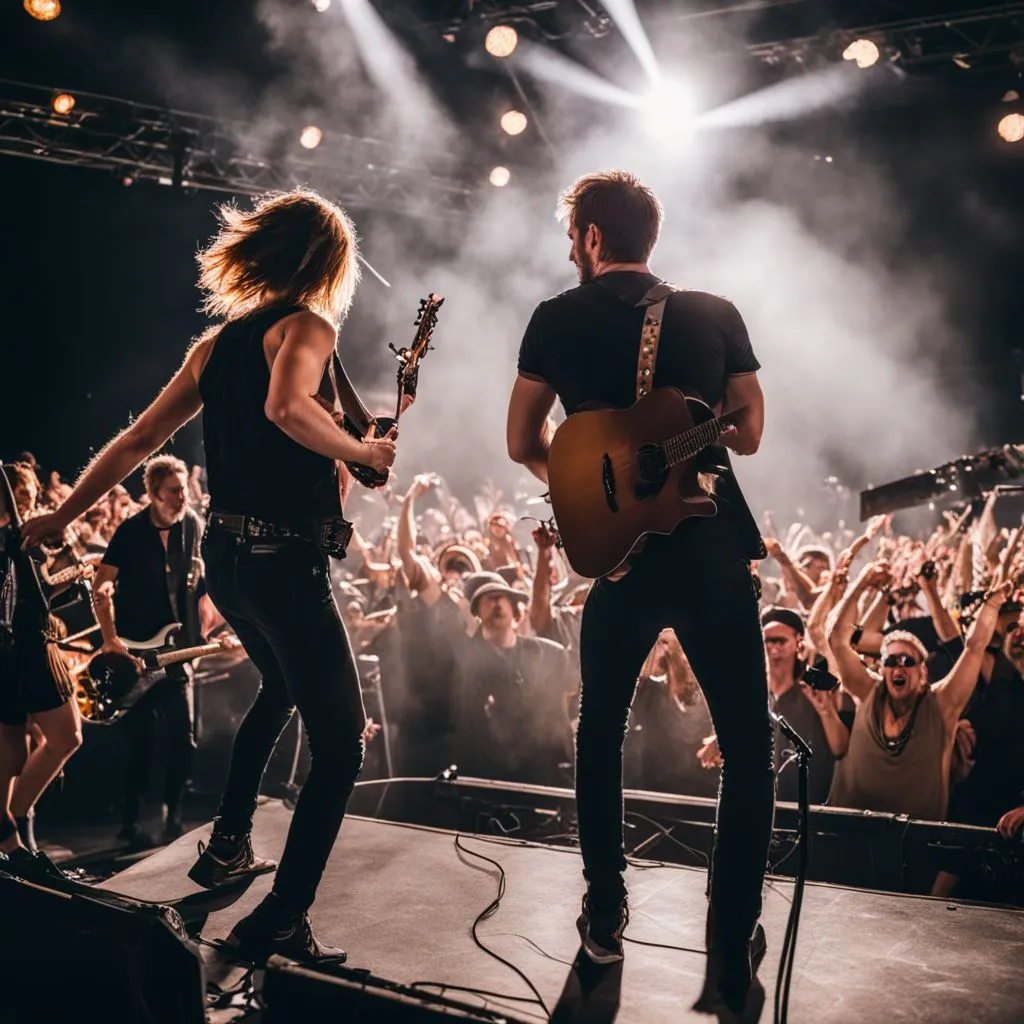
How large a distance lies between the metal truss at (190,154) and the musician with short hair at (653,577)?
904 cm

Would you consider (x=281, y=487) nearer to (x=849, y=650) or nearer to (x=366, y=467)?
(x=366, y=467)

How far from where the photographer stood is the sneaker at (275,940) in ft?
8.57

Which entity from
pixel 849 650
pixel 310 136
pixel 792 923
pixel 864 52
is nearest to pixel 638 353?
pixel 792 923

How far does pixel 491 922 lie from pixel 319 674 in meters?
0.95

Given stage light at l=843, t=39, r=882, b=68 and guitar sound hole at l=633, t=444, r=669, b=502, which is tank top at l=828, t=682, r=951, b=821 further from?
stage light at l=843, t=39, r=882, b=68

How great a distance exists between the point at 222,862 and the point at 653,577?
5.63 feet

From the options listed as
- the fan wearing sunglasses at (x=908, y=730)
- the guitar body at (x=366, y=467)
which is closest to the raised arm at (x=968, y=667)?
the fan wearing sunglasses at (x=908, y=730)

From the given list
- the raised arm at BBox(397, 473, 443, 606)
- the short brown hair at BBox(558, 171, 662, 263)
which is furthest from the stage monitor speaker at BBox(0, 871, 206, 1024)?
the raised arm at BBox(397, 473, 443, 606)

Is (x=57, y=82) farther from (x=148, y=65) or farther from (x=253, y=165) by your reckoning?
(x=253, y=165)

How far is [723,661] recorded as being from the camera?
7.84 feet

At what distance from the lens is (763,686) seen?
243 cm

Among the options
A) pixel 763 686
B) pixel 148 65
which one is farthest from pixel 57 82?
pixel 763 686

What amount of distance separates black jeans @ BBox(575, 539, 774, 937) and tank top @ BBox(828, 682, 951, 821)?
233 centimetres

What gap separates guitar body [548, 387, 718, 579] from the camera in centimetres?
236
